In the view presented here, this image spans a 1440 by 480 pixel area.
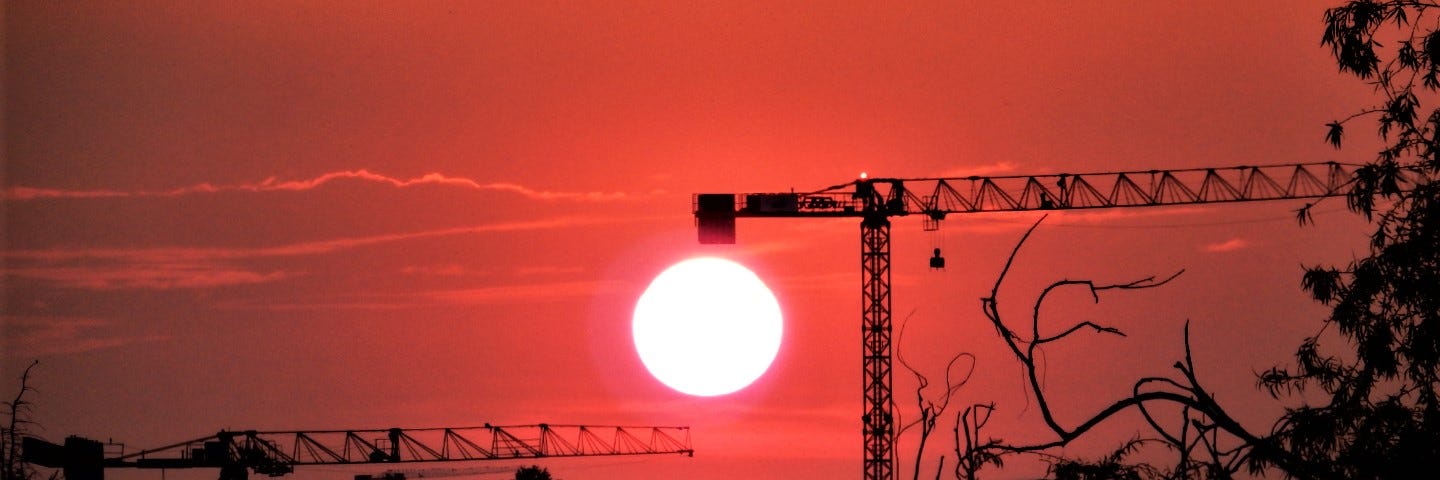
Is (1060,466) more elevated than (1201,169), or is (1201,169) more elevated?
(1201,169)

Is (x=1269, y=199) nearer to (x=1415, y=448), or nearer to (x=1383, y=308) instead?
(x=1383, y=308)

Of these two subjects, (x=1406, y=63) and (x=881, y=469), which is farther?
(x=881, y=469)

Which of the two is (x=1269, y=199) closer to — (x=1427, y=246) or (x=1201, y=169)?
(x=1201, y=169)

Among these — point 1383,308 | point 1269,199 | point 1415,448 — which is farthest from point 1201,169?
point 1415,448

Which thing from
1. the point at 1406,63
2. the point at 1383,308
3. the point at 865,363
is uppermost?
the point at 865,363

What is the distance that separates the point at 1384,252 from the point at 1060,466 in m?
9.61

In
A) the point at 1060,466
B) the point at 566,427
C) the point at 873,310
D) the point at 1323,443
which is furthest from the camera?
the point at 566,427

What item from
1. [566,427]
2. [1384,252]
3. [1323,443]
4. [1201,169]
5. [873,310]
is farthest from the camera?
[566,427]

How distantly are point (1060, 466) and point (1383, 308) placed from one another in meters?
10.4

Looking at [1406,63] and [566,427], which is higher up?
[566,427]

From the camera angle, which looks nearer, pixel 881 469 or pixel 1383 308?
pixel 1383 308

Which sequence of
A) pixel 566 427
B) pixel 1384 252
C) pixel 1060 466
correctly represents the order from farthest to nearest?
pixel 566 427, pixel 1384 252, pixel 1060 466

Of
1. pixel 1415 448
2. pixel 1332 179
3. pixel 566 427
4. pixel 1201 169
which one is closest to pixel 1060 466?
pixel 1415 448

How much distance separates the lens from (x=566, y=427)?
584 ft
